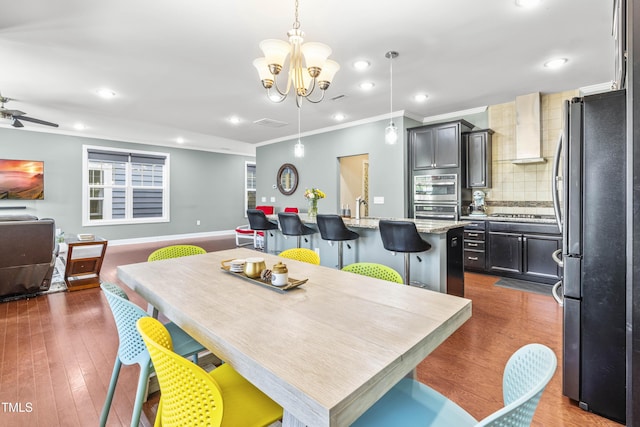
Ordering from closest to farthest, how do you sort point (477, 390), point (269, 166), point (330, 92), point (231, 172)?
point (477, 390) < point (330, 92) < point (269, 166) < point (231, 172)

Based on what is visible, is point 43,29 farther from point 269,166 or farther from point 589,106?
point 269,166

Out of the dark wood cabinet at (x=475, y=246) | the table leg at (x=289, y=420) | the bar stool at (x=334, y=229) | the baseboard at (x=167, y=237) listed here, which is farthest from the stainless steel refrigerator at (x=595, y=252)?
the baseboard at (x=167, y=237)

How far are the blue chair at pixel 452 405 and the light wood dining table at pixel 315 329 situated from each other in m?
0.20

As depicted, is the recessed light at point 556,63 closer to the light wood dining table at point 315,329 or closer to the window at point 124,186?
the light wood dining table at point 315,329

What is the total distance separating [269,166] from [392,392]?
6956mm

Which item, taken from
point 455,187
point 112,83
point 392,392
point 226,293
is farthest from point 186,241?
point 392,392

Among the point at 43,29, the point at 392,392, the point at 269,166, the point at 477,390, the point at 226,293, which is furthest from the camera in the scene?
the point at 269,166

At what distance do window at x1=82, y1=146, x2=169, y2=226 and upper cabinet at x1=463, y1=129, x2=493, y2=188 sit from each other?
710 centimetres

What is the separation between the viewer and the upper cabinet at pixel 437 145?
4726mm

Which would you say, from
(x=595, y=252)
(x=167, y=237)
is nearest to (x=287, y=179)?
(x=167, y=237)

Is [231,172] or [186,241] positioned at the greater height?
[231,172]

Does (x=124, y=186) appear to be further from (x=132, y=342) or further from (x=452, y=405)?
(x=452, y=405)

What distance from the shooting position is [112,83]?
379 centimetres

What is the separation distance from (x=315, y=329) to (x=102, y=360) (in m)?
2.07
